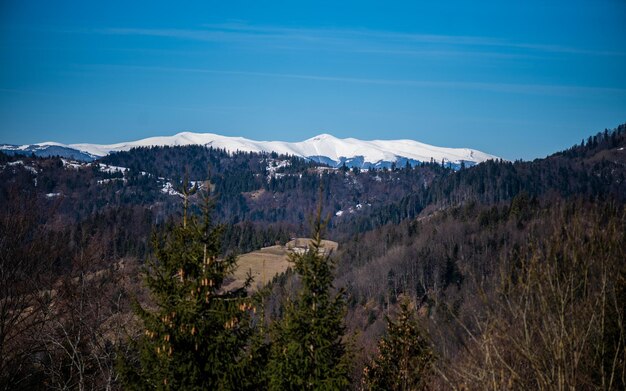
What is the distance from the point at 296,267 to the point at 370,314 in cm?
8657

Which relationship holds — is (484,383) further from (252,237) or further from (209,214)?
(252,237)

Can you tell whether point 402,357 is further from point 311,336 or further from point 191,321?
point 191,321

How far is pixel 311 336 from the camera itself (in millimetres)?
15719

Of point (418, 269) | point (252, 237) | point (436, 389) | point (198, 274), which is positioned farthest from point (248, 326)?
point (252, 237)

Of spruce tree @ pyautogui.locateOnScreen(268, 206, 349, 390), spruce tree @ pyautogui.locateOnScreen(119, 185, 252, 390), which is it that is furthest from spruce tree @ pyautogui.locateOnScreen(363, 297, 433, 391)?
spruce tree @ pyautogui.locateOnScreen(119, 185, 252, 390)

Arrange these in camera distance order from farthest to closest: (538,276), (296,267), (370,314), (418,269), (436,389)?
(418,269) → (370,314) → (436,389) → (296,267) → (538,276)

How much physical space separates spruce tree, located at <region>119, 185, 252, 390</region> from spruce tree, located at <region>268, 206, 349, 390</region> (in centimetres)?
148

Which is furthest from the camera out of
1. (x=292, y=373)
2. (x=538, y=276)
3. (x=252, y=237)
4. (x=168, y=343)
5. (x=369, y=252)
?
(x=252, y=237)

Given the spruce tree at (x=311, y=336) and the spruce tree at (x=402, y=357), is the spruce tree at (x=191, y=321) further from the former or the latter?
the spruce tree at (x=402, y=357)

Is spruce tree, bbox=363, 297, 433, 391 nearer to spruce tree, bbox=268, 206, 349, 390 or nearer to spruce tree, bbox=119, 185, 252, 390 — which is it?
spruce tree, bbox=268, 206, 349, 390

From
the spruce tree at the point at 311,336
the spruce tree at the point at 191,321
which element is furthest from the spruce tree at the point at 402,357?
the spruce tree at the point at 191,321

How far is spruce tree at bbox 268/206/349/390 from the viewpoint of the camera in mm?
15133

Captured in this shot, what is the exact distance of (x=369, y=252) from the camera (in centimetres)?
14975

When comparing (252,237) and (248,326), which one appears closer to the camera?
(248,326)
